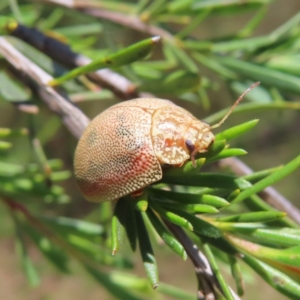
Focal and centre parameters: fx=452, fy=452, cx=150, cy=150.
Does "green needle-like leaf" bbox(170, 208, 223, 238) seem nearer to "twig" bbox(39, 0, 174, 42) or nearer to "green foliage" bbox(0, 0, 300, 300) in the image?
"green foliage" bbox(0, 0, 300, 300)

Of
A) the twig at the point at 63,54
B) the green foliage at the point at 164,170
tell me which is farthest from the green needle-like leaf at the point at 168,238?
the twig at the point at 63,54

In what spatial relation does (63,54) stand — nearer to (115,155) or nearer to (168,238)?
(115,155)

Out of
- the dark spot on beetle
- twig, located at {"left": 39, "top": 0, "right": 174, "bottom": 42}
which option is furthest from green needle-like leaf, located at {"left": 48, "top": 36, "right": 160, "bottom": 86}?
twig, located at {"left": 39, "top": 0, "right": 174, "bottom": 42}

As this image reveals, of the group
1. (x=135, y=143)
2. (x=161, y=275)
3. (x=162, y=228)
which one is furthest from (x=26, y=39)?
(x=161, y=275)

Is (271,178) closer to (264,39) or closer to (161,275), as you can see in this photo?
(264,39)

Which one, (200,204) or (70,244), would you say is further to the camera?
(70,244)

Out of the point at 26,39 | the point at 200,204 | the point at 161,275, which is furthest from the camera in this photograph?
the point at 161,275

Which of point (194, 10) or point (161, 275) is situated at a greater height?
point (194, 10)
